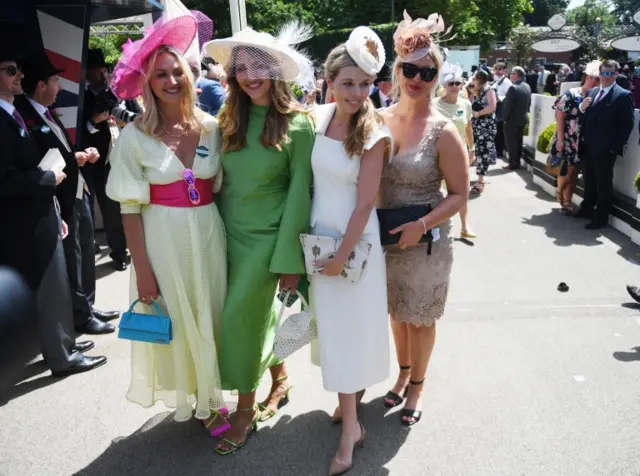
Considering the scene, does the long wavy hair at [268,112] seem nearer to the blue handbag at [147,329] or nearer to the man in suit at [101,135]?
the blue handbag at [147,329]

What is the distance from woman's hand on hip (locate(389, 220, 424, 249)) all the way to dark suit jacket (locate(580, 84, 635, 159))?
4.45 meters

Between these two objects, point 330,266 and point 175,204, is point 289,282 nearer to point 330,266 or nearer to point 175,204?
point 330,266

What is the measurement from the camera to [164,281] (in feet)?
A: 8.77

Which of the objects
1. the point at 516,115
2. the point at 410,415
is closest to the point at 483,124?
the point at 516,115

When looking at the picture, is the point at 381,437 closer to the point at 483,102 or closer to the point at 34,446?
the point at 34,446

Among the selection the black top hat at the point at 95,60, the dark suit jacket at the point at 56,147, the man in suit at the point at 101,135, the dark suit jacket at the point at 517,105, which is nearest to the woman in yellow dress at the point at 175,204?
the dark suit jacket at the point at 56,147

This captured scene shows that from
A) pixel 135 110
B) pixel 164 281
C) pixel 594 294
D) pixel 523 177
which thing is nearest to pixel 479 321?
pixel 594 294

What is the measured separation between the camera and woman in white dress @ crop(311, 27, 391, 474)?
2.43 meters

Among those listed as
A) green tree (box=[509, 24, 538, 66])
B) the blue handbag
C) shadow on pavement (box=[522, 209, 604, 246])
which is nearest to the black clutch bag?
the blue handbag

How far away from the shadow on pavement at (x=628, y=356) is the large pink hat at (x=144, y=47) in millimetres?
3157

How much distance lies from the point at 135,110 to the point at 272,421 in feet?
12.1

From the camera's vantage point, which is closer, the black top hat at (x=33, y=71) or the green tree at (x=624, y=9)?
the black top hat at (x=33, y=71)

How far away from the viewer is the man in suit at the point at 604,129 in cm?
607

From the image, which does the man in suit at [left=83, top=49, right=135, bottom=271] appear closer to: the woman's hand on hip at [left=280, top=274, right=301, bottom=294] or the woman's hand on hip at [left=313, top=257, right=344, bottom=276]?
the woman's hand on hip at [left=280, top=274, right=301, bottom=294]
